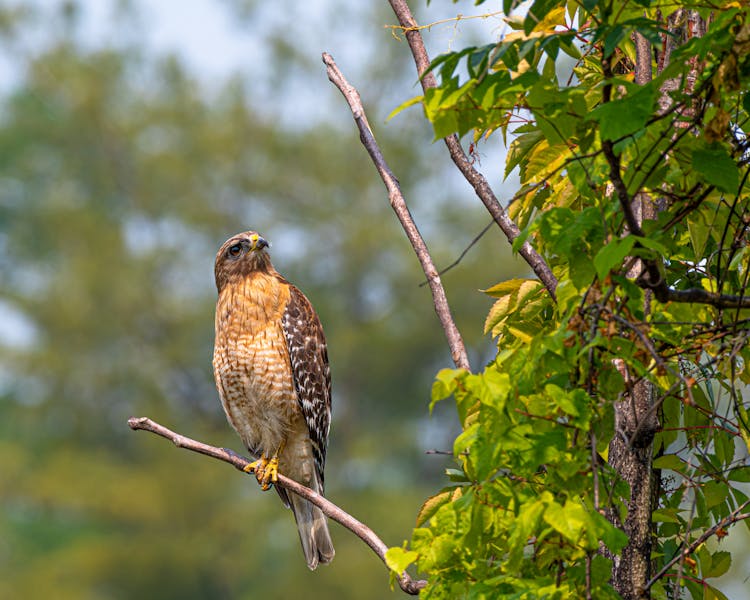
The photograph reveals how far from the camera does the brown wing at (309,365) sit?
5.46 meters

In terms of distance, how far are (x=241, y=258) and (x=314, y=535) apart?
1.50 metres

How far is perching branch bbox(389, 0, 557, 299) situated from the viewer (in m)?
2.60

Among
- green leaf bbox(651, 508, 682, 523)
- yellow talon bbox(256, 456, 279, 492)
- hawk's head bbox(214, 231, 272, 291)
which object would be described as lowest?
green leaf bbox(651, 508, 682, 523)

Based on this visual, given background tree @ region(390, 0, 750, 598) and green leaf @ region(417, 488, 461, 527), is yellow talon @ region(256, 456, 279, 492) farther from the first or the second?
background tree @ region(390, 0, 750, 598)

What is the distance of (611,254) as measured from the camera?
1.90 m

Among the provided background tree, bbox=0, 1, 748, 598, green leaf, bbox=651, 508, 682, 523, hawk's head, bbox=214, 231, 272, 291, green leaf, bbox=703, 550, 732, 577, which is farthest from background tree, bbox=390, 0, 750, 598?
background tree, bbox=0, 1, 748, 598

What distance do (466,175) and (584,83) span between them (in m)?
0.39

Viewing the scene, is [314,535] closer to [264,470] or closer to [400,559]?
[264,470]

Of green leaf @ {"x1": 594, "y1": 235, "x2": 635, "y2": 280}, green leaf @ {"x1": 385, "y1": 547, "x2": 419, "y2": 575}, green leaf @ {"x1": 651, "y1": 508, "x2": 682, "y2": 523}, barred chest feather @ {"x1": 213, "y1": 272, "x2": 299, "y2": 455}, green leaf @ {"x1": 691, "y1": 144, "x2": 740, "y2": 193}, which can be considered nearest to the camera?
green leaf @ {"x1": 594, "y1": 235, "x2": 635, "y2": 280}

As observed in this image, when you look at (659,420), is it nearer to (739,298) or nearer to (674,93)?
(739,298)

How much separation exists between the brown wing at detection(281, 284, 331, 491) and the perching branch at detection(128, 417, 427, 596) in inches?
51.7

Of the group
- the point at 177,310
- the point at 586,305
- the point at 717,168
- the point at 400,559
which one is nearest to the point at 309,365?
the point at 400,559

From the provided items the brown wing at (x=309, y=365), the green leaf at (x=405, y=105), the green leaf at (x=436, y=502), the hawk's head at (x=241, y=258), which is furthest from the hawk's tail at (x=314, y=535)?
the green leaf at (x=405, y=105)

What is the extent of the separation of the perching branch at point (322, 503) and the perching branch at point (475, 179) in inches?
30.1
